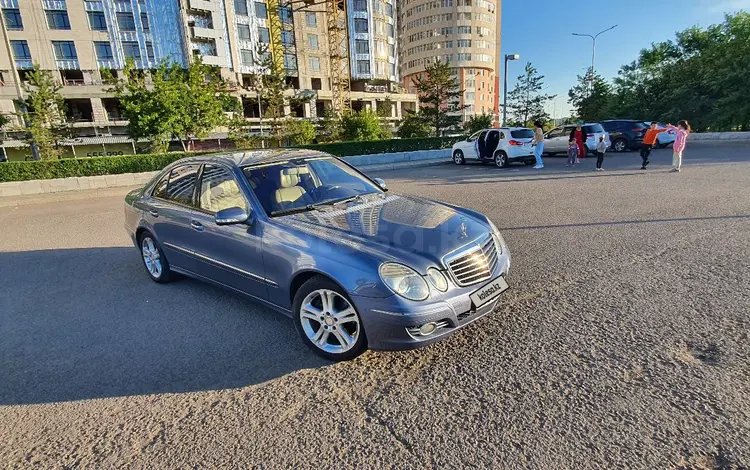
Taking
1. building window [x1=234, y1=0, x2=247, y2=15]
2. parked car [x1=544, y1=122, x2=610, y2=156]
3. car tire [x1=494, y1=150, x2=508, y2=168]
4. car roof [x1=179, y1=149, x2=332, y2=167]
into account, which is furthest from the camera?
building window [x1=234, y1=0, x2=247, y2=15]

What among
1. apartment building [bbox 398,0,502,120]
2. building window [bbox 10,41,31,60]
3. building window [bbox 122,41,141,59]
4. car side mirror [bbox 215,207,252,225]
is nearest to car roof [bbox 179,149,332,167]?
car side mirror [bbox 215,207,252,225]

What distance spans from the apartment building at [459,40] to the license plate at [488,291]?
83425 mm

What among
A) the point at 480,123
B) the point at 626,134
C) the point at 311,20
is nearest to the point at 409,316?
the point at 626,134

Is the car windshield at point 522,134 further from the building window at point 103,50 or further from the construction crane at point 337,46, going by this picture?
the building window at point 103,50

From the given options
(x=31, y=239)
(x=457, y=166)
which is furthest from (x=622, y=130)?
(x=31, y=239)

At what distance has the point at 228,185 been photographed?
3.71 meters

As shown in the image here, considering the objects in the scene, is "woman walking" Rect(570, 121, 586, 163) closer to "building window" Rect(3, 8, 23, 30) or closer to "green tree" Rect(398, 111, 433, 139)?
"green tree" Rect(398, 111, 433, 139)

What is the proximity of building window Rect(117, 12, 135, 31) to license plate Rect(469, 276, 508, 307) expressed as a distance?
2145 inches

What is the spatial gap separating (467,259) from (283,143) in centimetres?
2294

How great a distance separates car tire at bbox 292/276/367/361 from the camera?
2855 millimetres

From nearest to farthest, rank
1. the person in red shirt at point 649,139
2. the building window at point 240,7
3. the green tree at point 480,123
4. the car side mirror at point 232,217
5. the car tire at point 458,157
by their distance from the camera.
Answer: the car side mirror at point 232,217, the person in red shirt at point 649,139, the car tire at point 458,157, the green tree at point 480,123, the building window at point 240,7

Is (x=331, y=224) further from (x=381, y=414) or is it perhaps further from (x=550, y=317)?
(x=550, y=317)

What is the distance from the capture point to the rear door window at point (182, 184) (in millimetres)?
4160

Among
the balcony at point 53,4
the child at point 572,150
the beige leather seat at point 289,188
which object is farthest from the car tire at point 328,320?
the balcony at point 53,4
